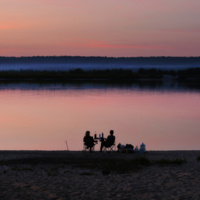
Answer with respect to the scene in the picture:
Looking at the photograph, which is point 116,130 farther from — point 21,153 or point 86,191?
point 86,191

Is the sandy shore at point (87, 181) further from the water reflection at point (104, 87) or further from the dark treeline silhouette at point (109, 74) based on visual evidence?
the dark treeline silhouette at point (109, 74)

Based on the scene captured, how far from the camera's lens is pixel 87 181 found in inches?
293

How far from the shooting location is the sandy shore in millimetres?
6340

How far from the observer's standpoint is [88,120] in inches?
945

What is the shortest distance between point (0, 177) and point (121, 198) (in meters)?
3.24

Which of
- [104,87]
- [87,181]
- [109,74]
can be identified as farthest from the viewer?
[109,74]

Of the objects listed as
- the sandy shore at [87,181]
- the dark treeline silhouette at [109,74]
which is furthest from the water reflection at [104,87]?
the sandy shore at [87,181]

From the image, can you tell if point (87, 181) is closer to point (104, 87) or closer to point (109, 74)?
point (104, 87)

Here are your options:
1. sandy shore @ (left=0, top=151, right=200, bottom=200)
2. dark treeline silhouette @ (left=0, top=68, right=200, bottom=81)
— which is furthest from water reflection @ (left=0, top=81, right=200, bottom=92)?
sandy shore @ (left=0, top=151, right=200, bottom=200)

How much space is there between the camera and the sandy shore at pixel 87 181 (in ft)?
20.8

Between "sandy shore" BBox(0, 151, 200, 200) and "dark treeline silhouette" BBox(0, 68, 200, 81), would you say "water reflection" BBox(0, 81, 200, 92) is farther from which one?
"sandy shore" BBox(0, 151, 200, 200)

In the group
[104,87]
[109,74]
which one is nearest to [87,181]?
[104,87]

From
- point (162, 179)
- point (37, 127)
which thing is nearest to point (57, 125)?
point (37, 127)

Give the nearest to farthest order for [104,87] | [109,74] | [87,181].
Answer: [87,181]
[104,87]
[109,74]
